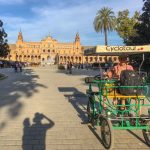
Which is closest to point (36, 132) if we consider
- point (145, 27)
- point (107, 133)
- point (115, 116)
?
point (115, 116)

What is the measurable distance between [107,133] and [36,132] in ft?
6.89

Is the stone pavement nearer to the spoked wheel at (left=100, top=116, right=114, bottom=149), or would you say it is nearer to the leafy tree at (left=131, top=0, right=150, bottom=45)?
the spoked wheel at (left=100, top=116, right=114, bottom=149)

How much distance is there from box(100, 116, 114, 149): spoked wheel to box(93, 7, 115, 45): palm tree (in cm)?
7061

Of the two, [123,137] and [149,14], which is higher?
[149,14]

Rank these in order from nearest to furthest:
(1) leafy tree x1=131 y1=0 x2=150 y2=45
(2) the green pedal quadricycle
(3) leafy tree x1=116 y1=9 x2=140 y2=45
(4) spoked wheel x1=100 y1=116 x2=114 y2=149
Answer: (4) spoked wheel x1=100 y1=116 x2=114 y2=149
(2) the green pedal quadricycle
(1) leafy tree x1=131 y1=0 x2=150 y2=45
(3) leafy tree x1=116 y1=9 x2=140 y2=45

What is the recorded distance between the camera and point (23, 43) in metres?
187

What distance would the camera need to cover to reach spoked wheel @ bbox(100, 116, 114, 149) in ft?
24.2

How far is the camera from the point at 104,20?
3105 inches

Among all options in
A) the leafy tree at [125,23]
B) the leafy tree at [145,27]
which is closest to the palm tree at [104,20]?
the leafy tree at [125,23]

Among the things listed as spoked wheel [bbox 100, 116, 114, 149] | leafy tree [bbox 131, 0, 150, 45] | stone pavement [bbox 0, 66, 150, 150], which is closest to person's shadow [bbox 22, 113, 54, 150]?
stone pavement [bbox 0, 66, 150, 150]

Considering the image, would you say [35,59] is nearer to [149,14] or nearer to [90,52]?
[149,14]

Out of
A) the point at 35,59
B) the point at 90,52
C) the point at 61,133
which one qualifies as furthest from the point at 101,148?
the point at 35,59

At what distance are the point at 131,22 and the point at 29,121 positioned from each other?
5777cm

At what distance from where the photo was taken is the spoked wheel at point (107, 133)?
7387mm
